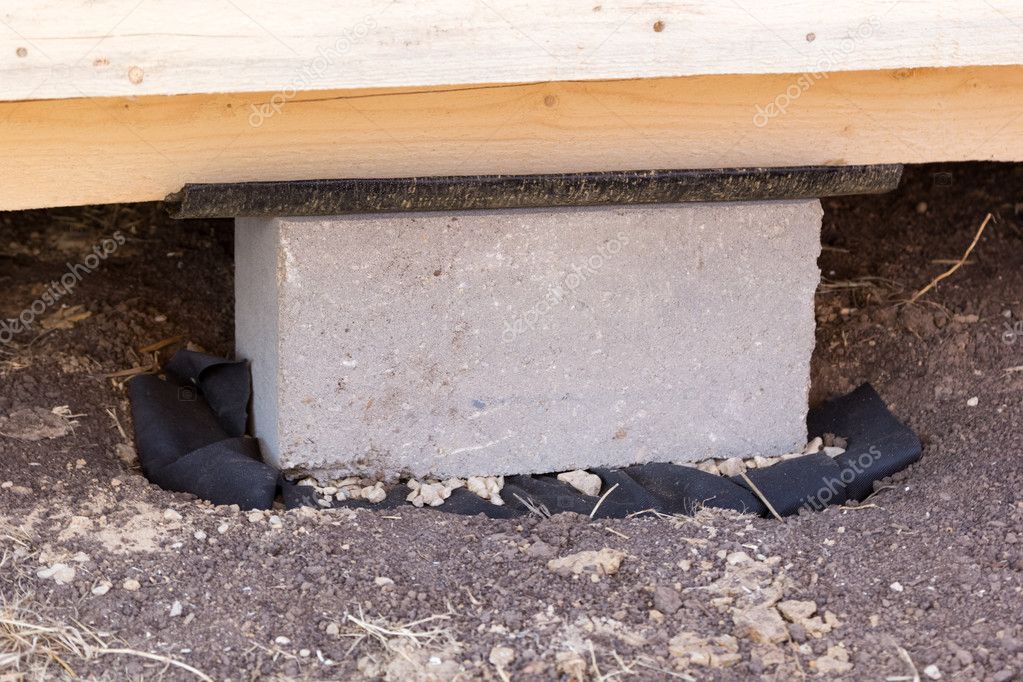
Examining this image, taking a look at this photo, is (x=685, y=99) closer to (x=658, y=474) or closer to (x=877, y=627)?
(x=658, y=474)

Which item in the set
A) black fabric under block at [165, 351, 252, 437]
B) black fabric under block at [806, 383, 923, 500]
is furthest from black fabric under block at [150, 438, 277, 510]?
black fabric under block at [806, 383, 923, 500]

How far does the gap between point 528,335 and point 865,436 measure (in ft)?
3.53

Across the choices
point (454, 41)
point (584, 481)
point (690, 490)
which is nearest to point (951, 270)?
point (690, 490)

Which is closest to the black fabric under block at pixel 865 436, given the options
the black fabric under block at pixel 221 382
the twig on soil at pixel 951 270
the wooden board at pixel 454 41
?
the twig on soil at pixel 951 270

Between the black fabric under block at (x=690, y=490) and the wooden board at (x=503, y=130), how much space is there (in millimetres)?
837

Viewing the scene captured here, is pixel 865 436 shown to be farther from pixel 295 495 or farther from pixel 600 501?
pixel 295 495

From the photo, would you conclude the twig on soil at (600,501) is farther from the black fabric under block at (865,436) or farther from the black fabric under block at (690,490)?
the black fabric under block at (865,436)

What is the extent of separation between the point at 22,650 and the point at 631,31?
1.70 metres

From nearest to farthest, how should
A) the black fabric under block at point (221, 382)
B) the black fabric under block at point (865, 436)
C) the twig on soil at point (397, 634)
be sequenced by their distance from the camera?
the twig on soil at point (397, 634), the black fabric under block at point (865, 436), the black fabric under block at point (221, 382)

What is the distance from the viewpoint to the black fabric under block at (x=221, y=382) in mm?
3262

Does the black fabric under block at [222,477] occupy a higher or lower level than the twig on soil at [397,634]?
lower

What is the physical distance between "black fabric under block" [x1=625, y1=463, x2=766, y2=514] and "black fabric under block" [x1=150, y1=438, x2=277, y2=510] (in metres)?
1.00

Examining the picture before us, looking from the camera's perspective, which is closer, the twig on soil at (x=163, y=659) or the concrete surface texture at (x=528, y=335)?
the twig on soil at (x=163, y=659)

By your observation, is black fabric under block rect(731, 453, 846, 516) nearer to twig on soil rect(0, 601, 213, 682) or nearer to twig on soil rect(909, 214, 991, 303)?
twig on soil rect(909, 214, 991, 303)
